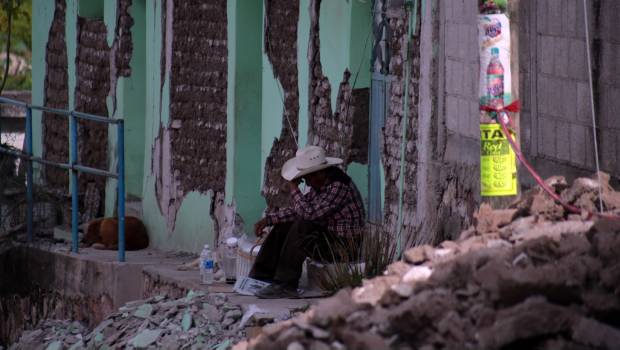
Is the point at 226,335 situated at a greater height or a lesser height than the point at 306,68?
lesser

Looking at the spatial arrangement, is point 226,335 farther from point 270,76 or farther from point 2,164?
point 2,164

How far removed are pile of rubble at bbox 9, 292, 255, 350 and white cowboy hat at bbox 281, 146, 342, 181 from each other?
908mm

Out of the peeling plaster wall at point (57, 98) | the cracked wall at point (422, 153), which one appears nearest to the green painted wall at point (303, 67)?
the cracked wall at point (422, 153)

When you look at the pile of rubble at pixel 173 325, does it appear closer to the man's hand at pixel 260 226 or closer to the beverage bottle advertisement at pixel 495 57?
the man's hand at pixel 260 226

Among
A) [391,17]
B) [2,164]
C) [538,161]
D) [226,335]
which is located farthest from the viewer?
[2,164]

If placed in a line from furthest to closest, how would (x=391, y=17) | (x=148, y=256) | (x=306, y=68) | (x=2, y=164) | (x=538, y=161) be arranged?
(x=2, y=164), (x=148, y=256), (x=306, y=68), (x=391, y=17), (x=538, y=161)

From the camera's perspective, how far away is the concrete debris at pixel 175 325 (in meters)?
8.96

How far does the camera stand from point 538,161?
758cm

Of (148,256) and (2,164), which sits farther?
(2,164)

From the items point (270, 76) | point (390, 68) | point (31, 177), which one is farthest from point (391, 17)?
point (31, 177)

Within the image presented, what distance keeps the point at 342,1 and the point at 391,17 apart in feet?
2.24

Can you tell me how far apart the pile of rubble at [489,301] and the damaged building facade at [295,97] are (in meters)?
0.86

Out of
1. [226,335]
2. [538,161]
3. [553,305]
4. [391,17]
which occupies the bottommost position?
[226,335]

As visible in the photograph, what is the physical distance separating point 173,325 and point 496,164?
3.27m
